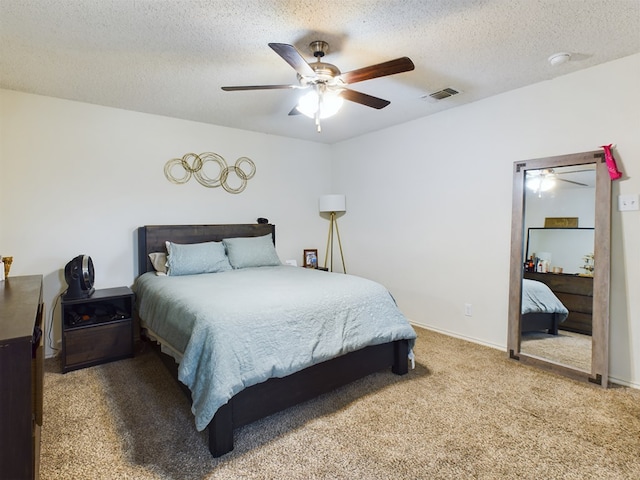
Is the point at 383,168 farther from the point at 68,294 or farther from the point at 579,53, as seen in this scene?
the point at 68,294

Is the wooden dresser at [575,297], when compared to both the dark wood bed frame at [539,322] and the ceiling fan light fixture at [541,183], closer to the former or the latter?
the dark wood bed frame at [539,322]

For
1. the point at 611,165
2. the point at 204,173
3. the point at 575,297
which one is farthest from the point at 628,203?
the point at 204,173

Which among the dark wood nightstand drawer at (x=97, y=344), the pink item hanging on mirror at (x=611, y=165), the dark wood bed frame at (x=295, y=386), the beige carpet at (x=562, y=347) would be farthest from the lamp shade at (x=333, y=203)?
the pink item hanging on mirror at (x=611, y=165)

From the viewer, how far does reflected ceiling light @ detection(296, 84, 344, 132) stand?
232 cm

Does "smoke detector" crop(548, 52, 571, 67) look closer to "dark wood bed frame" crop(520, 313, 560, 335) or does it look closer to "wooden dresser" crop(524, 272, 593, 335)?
"wooden dresser" crop(524, 272, 593, 335)

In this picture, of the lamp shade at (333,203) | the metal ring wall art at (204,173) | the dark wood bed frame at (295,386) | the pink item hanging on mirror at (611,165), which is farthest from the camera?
the lamp shade at (333,203)

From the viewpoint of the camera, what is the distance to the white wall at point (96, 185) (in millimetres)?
3088

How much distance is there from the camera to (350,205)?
5.00 metres

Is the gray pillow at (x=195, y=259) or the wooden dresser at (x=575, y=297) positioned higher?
the gray pillow at (x=195, y=259)

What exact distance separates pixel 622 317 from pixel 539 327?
1.94 ft

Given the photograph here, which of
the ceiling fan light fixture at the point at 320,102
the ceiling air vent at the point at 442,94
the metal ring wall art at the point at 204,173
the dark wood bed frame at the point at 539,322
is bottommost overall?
the dark wood bed frame at the point at 539,322

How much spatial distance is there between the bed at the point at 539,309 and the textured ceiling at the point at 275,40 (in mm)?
1821

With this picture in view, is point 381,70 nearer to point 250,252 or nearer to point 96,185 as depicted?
point 250,252

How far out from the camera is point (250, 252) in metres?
3.90
